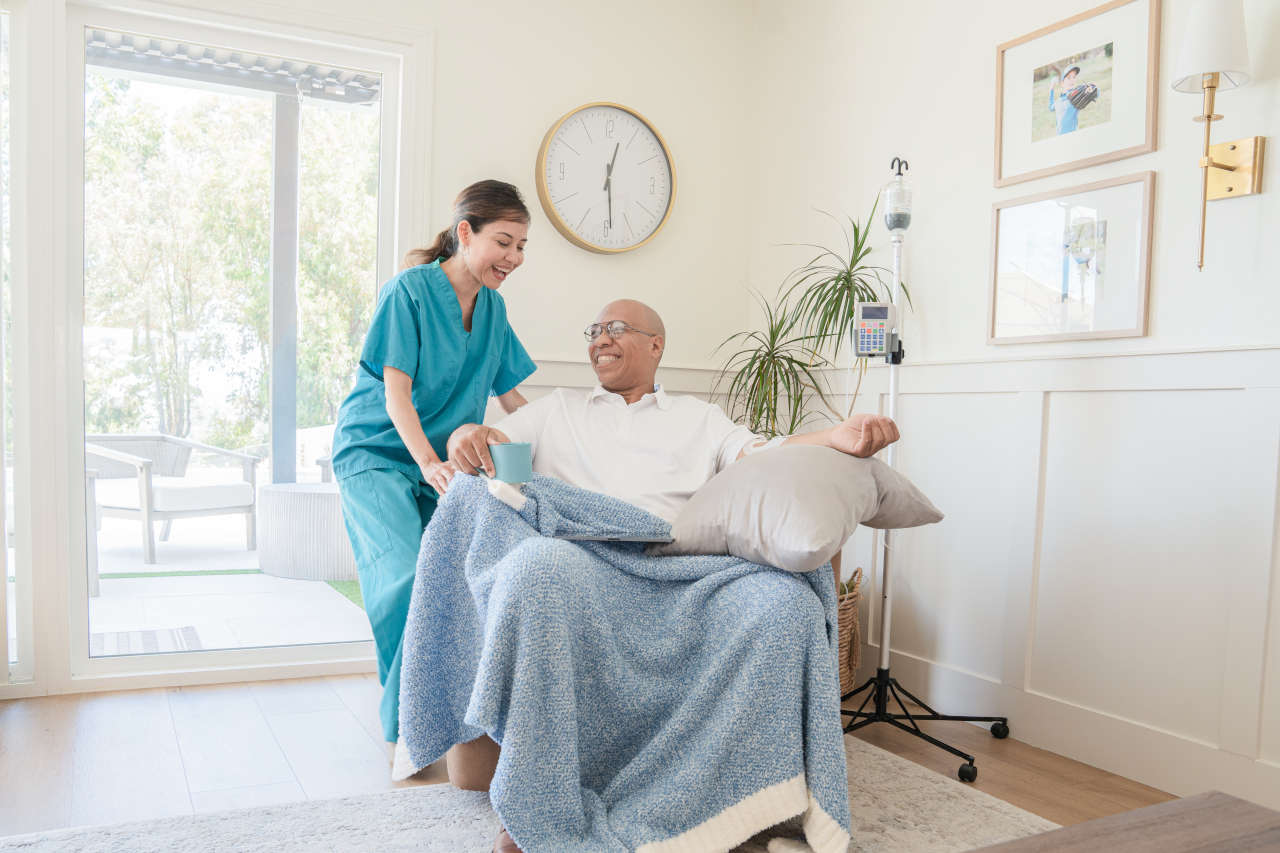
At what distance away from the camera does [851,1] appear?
295 cm

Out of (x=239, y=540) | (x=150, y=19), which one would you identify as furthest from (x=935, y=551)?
(x=150, y=19)

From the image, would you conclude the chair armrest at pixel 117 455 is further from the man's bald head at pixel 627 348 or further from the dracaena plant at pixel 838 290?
the dracaena plant at pixel 838 290

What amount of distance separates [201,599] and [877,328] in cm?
209

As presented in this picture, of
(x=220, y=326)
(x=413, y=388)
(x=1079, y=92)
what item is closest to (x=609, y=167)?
(x=413, y=388)

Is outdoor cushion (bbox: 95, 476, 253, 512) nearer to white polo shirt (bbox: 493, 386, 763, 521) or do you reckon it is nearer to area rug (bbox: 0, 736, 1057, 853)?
white polo shirt (bbox: 493, 386, 763, 521)

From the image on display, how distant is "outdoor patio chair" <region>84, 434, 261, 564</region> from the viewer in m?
2.62

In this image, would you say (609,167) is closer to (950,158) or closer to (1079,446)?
(950,158)

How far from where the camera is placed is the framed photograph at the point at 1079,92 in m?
2.10

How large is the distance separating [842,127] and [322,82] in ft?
5.33

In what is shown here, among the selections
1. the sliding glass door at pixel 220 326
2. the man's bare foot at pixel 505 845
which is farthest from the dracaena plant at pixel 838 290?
the man's bare foot at pixel 505 845

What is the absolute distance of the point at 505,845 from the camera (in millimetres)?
1521

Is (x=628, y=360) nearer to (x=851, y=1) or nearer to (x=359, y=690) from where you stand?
(x=359, y=690)

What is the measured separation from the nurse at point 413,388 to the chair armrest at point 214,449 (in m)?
0.64

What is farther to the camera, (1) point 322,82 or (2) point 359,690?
(1) point 322,82
